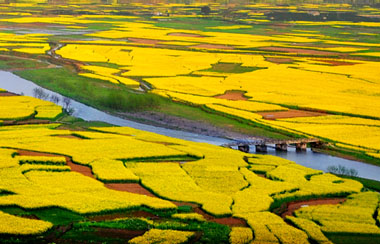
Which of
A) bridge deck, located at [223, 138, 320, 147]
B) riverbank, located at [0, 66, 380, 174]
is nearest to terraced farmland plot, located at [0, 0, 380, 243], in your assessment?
riverbank, located at [0, 66, 380, 174]

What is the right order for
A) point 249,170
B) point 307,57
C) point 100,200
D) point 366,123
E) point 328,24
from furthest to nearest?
point 328,24 → point 307,57 → point 366,123 → point 249,170 → point 100,200

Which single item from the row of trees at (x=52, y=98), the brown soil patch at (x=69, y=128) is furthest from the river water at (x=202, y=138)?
the brown soil patch at (x=69, y=128)

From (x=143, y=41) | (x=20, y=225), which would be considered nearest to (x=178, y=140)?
(x=20, y=225)

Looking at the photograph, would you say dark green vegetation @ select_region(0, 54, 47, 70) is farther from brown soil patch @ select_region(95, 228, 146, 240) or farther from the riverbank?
brown soil patch @ select_region(95, 228, 146, 240)

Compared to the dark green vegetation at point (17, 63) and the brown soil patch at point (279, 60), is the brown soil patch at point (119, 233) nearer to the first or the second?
the dark green vegetation at point (17, 63)

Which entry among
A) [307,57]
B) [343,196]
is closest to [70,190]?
[343,196]

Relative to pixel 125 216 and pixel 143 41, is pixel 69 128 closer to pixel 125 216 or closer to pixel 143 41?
pixel 125 216

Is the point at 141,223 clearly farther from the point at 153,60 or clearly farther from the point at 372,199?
the point at 153,60
